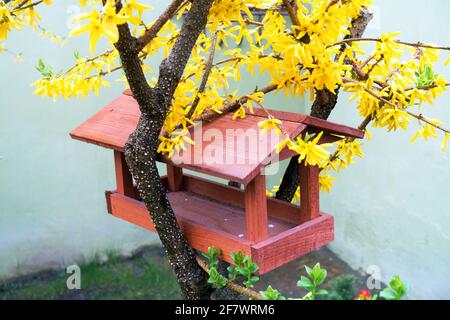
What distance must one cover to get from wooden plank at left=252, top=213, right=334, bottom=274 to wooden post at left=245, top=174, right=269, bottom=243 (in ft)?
0.07

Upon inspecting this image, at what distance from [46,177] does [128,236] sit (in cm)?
59

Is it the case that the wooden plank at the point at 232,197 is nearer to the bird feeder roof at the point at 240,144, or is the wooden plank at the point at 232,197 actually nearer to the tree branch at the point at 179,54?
the bird feeder roof at the point at 240,144

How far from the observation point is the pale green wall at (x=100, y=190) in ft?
8.07

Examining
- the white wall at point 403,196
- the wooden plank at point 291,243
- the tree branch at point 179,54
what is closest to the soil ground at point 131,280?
the white wall at point 403,196

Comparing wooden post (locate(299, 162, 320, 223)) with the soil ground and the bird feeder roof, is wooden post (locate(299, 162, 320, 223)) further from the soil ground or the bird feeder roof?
the soil ground

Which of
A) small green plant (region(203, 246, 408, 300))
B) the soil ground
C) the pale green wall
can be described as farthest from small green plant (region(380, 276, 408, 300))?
the soil ground

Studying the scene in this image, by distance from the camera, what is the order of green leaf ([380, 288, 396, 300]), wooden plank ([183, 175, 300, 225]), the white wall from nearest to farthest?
green leaf ([380, 288, 396, 300]) < wooden plank ([183, 175, 300, 225]) < the white wall

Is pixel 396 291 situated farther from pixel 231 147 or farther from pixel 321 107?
pixel 321 107

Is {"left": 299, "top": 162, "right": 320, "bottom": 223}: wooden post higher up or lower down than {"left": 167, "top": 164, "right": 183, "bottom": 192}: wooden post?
higher up

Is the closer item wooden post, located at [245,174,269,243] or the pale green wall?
wooden post, located at [245,174,269,243]

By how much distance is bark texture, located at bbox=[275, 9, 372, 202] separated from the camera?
1.30 m

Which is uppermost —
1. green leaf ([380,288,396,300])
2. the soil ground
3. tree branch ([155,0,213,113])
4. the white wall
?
tree branch ([155,0,213,113])

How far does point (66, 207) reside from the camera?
3033 mm

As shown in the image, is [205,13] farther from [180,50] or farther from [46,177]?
[46,177]
